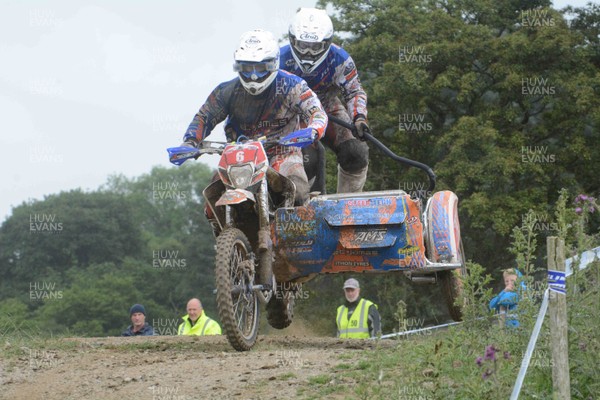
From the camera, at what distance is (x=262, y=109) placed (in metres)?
10.4

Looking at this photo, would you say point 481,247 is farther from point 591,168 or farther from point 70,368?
point 70,368

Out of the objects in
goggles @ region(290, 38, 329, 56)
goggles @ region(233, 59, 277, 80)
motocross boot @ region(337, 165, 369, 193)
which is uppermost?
goggles @ region(290, 38, 329, 56)

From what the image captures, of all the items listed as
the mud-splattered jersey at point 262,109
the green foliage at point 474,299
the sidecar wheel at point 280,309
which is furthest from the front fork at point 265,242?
the green foliage at point 474,299

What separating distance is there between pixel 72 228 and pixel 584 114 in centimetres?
5582

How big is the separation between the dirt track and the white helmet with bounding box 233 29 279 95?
2.46 metres

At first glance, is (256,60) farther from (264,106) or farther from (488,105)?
(488,105)

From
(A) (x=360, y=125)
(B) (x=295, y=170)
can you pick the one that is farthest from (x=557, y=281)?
(A) (x=360, y=125)

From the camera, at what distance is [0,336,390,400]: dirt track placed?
24.1 ft

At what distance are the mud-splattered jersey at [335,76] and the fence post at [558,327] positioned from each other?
17.4ft

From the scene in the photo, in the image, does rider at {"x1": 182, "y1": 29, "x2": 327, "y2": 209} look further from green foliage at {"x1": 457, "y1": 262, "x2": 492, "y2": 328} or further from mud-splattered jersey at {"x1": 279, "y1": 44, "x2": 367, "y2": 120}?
green foliage at {"x1": 457, "y1": 262, "x2": 492, "y2": 328}

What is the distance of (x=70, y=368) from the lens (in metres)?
8.77

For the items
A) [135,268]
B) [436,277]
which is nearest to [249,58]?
[436,277]

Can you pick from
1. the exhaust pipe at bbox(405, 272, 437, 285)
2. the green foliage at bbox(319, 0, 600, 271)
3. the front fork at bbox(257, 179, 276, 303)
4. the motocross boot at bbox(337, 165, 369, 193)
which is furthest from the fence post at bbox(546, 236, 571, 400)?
the green foliage at bbox(319, 0, 600, 271)

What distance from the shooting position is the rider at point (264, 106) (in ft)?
32.7
